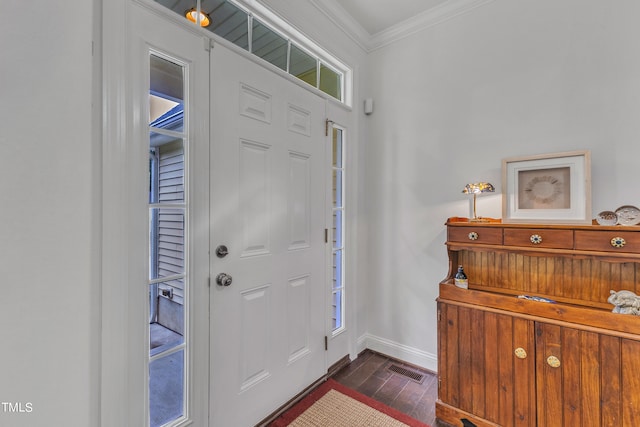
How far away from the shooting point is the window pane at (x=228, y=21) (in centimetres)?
139

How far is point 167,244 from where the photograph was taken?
1.24 meters

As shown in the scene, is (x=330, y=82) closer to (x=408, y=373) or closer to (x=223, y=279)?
(x=223, y=279)

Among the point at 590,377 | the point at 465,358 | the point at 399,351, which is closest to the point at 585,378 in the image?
the point at 590,377

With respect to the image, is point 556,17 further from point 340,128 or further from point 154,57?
point 154,57

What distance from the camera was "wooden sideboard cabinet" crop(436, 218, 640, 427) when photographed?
1.25 m

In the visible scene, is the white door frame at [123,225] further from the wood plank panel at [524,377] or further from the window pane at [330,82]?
the wood plank panel at [524,377]

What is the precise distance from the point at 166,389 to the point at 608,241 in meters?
2.17

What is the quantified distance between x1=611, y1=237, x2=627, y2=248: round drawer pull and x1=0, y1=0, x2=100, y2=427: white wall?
2.13 m

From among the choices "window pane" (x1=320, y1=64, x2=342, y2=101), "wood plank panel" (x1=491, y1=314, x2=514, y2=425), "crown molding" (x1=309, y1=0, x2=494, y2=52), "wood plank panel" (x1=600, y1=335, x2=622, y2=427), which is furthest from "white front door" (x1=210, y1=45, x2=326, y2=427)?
"wood plank panel" (x1=600, y1=335, x2=622, y2=427)

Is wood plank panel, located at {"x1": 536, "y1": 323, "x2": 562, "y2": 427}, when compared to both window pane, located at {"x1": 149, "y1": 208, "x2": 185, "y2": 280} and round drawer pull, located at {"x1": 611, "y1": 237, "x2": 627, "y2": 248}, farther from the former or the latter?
window pane, located at {"x1": 149, "y1": 208, "x2": 185, "y2": 280}

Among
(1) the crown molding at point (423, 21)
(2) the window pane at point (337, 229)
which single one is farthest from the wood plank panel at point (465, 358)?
(1) the crown molding at point (423, 21)

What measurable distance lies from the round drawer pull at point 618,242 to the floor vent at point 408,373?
1.47m

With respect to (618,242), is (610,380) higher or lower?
lower

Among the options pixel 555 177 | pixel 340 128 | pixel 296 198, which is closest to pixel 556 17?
pixel 555 177
